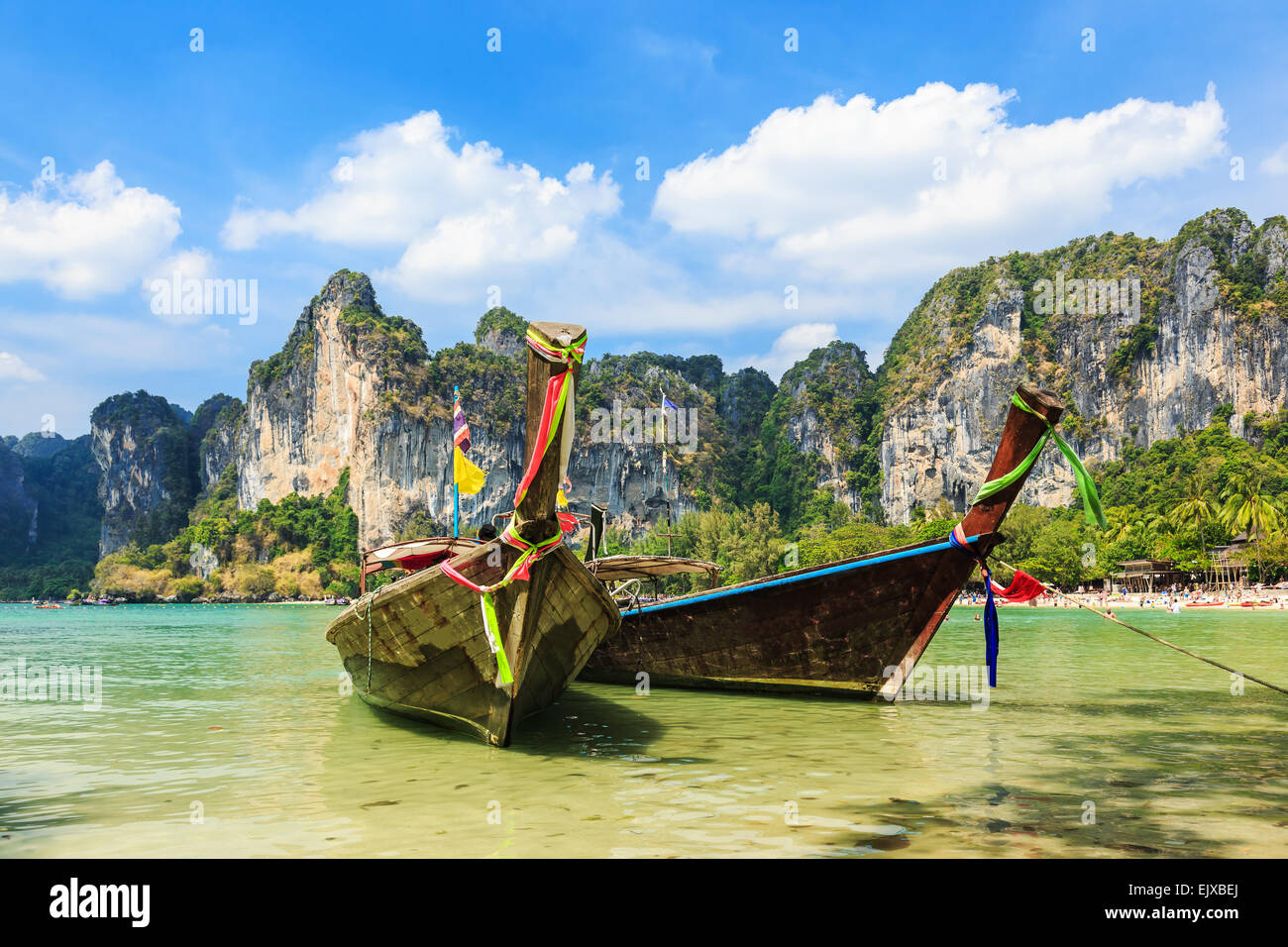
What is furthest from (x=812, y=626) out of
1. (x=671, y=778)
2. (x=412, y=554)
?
(x=412, y=554)

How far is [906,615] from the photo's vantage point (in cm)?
1094

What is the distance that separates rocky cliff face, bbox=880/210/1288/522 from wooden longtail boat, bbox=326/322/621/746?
9032 centimetres

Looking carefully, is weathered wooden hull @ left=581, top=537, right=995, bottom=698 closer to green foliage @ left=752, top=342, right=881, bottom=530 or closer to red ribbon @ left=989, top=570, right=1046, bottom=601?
red ribbon @ left=989, top=570, right=1046, bottom=601

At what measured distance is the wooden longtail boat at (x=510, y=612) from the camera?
7008mm

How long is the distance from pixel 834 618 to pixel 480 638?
525 centimetres

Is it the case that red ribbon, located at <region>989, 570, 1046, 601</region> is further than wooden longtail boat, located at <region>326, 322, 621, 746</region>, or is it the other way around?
red ribbon, located at <region>989, 570, 1046, 601</region>

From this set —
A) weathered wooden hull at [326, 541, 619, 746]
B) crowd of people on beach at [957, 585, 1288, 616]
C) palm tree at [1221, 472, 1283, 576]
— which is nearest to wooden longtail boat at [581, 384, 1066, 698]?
weathered wooden hull at [326, 541, 619, 746]

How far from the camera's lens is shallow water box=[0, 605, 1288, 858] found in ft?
16.8

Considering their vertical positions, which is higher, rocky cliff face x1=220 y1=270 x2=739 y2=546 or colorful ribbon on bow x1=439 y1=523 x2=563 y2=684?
rocky cliff face x1=220 y1=270 x2=739 y2=546

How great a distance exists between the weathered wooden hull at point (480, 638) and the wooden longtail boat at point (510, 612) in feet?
0.05

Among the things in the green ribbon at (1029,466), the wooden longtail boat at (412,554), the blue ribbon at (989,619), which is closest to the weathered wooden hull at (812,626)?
the blue ribbon at (989,619)

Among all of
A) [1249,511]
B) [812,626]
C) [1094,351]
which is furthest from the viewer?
[1094,351]

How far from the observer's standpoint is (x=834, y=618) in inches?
448

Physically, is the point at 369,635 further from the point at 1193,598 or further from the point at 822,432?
the point at 822,432
